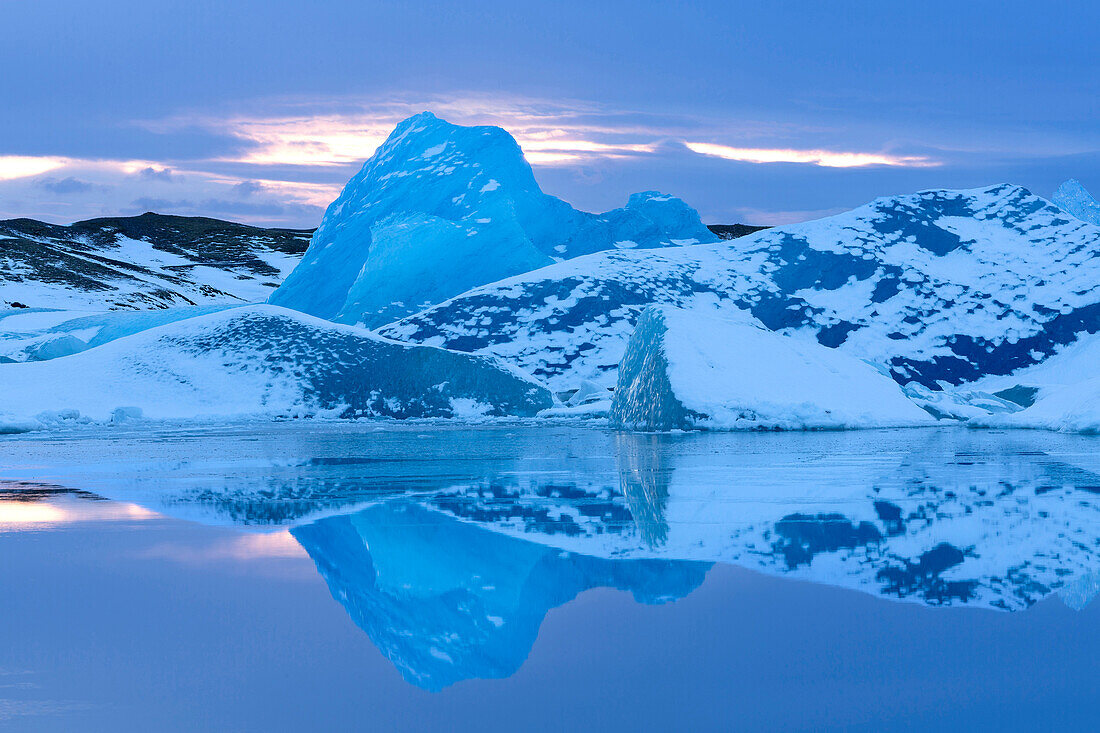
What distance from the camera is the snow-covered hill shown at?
5481cm

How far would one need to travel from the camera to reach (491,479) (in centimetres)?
764

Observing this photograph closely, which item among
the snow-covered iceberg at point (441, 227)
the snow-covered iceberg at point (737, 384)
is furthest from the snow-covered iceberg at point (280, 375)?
the snow-covered iceberg at point (441, 227)

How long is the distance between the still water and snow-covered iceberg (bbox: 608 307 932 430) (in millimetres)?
6687

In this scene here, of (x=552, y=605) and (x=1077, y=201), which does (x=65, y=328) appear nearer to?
(x=552, y=605)

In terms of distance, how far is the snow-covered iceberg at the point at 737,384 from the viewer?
1409 cm

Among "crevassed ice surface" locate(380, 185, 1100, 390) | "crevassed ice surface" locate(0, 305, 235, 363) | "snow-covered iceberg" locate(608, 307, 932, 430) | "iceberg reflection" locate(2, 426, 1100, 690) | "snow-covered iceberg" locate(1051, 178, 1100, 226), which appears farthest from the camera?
"snow-covered iceberg" locate(1051, 178, 1100, 226)

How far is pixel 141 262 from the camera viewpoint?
77875 millimetres

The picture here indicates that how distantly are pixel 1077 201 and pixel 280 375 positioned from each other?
38388 mm

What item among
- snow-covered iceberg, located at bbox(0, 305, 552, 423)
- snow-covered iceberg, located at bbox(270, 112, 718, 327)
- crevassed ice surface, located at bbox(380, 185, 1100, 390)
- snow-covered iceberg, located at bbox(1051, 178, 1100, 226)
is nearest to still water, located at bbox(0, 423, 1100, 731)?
snow-covered iceberg, located at bbox(0, 305, 552, 423)

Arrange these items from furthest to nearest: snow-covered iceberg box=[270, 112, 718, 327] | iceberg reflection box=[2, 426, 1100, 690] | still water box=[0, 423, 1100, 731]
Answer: snow-covered iceberg box=[270, 112, 718, 327] → iceberg reflection box=[2, 426, 1100, 690] → still water box=[0, 423, 1100, 731]

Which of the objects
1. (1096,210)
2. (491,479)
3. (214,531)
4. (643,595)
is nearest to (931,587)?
(643,595)

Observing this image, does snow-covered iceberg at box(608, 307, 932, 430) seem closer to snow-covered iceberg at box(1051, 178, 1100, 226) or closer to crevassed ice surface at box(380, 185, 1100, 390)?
crevassed ice surface at box(380, 185, 1100, 390)

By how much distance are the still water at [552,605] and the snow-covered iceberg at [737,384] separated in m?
6.69

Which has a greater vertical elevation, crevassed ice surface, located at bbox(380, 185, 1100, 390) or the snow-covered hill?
crevassed ice surface, located at bbox(380, 185, 1100, 390)
